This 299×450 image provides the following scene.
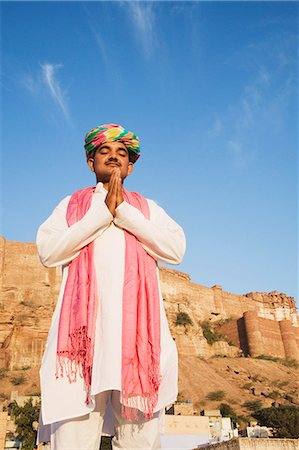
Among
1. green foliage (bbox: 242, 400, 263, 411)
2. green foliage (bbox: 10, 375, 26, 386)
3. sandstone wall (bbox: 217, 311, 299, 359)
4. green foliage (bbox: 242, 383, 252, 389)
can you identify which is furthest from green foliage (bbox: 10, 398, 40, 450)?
sandstone wall (bbox: 217, 311, 299, 359)

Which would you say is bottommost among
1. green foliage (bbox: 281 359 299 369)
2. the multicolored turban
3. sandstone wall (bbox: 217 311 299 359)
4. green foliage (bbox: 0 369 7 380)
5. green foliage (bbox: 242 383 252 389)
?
the multicolored turban

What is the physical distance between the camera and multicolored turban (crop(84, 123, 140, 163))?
8.18 ft

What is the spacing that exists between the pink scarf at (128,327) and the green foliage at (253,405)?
27026 mm

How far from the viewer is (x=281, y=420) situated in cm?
2164

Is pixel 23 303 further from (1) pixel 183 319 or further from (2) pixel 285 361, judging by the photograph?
(2) pixel 285 361

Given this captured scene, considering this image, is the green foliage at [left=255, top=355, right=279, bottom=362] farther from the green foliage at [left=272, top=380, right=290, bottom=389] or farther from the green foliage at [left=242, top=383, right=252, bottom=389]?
the green foliage at [left=242, top=383, right=252, bottom=389]

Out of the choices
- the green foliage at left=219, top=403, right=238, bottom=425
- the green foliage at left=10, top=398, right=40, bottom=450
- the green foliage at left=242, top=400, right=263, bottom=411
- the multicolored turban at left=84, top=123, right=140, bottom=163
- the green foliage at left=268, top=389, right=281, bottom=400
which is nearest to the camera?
the multicolored turban at left=84, top=123, right=140, bottom=163

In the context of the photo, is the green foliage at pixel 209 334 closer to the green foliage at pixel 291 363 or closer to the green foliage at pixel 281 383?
the green foliage at pixel 291 363

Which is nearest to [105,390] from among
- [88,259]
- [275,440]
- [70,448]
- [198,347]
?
[70,448]

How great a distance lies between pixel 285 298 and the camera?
51.0 m

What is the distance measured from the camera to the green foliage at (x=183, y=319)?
3989 centimetres

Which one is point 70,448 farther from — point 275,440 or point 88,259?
point 275,440

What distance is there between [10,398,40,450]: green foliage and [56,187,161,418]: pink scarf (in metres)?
16.8

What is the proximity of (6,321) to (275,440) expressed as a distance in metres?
22.9
